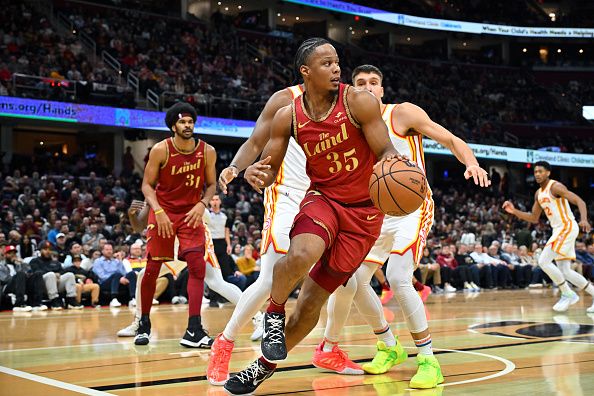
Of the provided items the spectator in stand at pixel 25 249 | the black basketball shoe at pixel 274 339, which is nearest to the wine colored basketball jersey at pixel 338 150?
the black basketball shoe at pixel 274 339

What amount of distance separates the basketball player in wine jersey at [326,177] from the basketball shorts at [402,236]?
37.0 inches

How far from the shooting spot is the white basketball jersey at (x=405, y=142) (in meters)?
5.25

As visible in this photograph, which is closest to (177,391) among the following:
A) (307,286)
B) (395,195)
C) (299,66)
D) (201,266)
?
(307,286)

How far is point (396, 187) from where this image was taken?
3.90 metres

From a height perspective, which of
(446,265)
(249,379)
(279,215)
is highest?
(279,215)

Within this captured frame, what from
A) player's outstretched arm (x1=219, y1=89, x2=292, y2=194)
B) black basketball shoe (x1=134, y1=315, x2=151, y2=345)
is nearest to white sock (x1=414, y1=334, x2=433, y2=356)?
player's outstretched arm (x1=219, y1=89, x2=292, y2=194)

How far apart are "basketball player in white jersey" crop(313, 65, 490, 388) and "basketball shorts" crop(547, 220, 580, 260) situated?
243 inches

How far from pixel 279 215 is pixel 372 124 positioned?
1189mm

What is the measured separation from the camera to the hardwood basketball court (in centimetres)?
447

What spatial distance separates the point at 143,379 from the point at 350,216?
173cm

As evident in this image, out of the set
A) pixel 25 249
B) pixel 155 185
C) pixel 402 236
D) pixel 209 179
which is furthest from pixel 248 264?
pixel 402 236

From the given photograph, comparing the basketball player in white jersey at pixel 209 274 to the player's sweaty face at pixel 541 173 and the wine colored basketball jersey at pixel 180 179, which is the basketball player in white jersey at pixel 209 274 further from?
the player's sweaty face at pixel 541 173

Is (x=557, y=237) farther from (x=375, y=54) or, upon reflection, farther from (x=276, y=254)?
(x=375, y=54)

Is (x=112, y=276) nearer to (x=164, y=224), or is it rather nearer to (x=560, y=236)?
(x=164, y=224)
